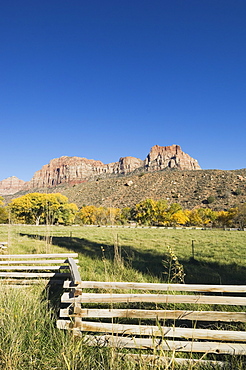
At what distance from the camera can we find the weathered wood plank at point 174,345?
8.61 feet

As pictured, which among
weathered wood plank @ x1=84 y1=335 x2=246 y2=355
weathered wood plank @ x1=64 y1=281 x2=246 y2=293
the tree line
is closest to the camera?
weathered wood plank @ x1=84 y1=335 x2=246 y2=355

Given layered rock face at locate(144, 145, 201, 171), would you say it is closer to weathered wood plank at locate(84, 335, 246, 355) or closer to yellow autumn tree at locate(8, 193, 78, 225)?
yellow autumn tree at locate(8, 193, 78, 225)

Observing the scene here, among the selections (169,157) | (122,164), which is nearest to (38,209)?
(169,157)

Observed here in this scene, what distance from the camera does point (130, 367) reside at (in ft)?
7.83

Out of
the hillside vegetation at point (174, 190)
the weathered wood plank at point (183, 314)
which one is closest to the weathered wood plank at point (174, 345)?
the weathered wood plank at point (183, 314)

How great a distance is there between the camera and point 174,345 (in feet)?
8.77

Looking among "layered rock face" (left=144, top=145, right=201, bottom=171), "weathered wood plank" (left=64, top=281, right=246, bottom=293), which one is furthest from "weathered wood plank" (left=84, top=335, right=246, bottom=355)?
"layered rock face" (left=144, top=145, right=201, bottom=171)

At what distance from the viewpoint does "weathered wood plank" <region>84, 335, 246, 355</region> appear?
2623mm

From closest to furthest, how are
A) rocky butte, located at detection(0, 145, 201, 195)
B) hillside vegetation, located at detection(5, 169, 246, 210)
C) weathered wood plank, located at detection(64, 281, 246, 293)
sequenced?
weathered wood plank, located at detection(64, 281, 246, 293), hillside vegetation, located at detection(5, 169, 246, 210), rocky butte, located at detection(0, 145, 201, 195)

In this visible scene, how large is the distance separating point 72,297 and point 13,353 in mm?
1011

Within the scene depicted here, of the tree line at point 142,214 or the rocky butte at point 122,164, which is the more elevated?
the rocky butte at point 122,164

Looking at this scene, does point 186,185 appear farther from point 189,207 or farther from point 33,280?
point 33,280

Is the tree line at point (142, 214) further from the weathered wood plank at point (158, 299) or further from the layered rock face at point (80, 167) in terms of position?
the layered rock face at point (80, 167)

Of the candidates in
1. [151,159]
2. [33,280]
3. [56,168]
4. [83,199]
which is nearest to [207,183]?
[83,199]
